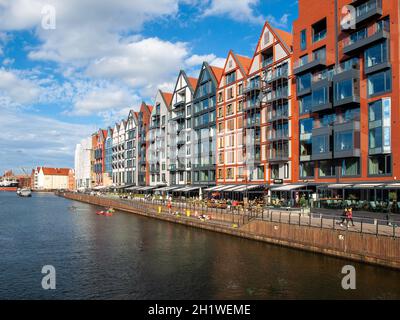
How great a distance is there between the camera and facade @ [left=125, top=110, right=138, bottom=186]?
113 meters

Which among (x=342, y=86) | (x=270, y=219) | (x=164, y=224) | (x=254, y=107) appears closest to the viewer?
(x=270, y=219)

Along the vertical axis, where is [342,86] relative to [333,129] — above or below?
above

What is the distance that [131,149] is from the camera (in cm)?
11569

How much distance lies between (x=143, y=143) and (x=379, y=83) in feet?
242

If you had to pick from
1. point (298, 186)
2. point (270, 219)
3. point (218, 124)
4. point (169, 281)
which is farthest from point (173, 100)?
point (169, 281)

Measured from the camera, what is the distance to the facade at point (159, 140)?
301 ft

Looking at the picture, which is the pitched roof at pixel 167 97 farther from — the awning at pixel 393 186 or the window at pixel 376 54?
the awning at pixel 393 186

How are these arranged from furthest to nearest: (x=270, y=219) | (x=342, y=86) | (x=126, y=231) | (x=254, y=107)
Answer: (x=254, y=107) → (x=126, y=231) → (x=342, y=86) → (x=270, y=219)

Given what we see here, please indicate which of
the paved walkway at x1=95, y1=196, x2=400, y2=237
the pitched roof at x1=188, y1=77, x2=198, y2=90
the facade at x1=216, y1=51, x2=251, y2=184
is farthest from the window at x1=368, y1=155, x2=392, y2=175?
the pitched roof at x1=188, y1=77, x2=198, y2=90

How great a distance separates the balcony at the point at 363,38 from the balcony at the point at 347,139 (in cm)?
830

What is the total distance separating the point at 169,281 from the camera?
2370 cm

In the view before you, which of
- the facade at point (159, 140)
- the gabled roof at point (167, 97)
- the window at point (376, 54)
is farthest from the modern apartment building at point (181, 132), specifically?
the window at point (376, 54)
